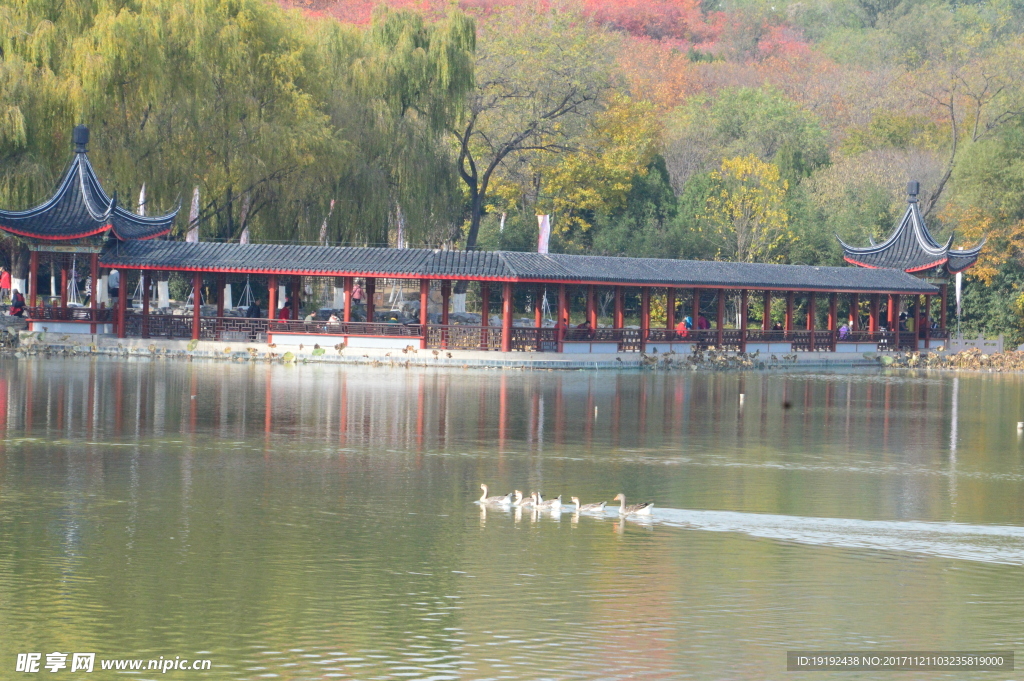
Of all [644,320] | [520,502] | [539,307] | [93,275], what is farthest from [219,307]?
[520,502]

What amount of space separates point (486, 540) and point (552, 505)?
1736mm

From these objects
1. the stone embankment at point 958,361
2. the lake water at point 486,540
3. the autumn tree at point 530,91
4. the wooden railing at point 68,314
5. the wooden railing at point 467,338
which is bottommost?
the lake water at point 486,540

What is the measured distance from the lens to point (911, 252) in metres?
52.2

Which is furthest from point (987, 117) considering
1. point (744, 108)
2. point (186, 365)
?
point (186, 365)

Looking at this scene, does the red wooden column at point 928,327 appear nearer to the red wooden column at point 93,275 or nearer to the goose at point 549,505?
the red wooden column at point 93,275

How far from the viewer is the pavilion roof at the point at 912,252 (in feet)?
167

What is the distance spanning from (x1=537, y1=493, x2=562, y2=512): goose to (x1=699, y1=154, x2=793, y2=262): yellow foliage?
142 feet

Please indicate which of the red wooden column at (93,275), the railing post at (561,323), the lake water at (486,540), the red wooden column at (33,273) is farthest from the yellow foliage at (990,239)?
the red wooden column at (33,273)

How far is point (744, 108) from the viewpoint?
68.8 meters

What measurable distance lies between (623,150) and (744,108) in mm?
12075

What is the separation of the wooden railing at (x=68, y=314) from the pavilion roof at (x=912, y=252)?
26.6 meters

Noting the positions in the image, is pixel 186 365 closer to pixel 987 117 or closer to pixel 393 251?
pixel 393 251

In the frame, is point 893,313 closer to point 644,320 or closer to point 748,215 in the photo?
point 748,215

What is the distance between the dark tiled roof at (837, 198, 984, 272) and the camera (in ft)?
167
